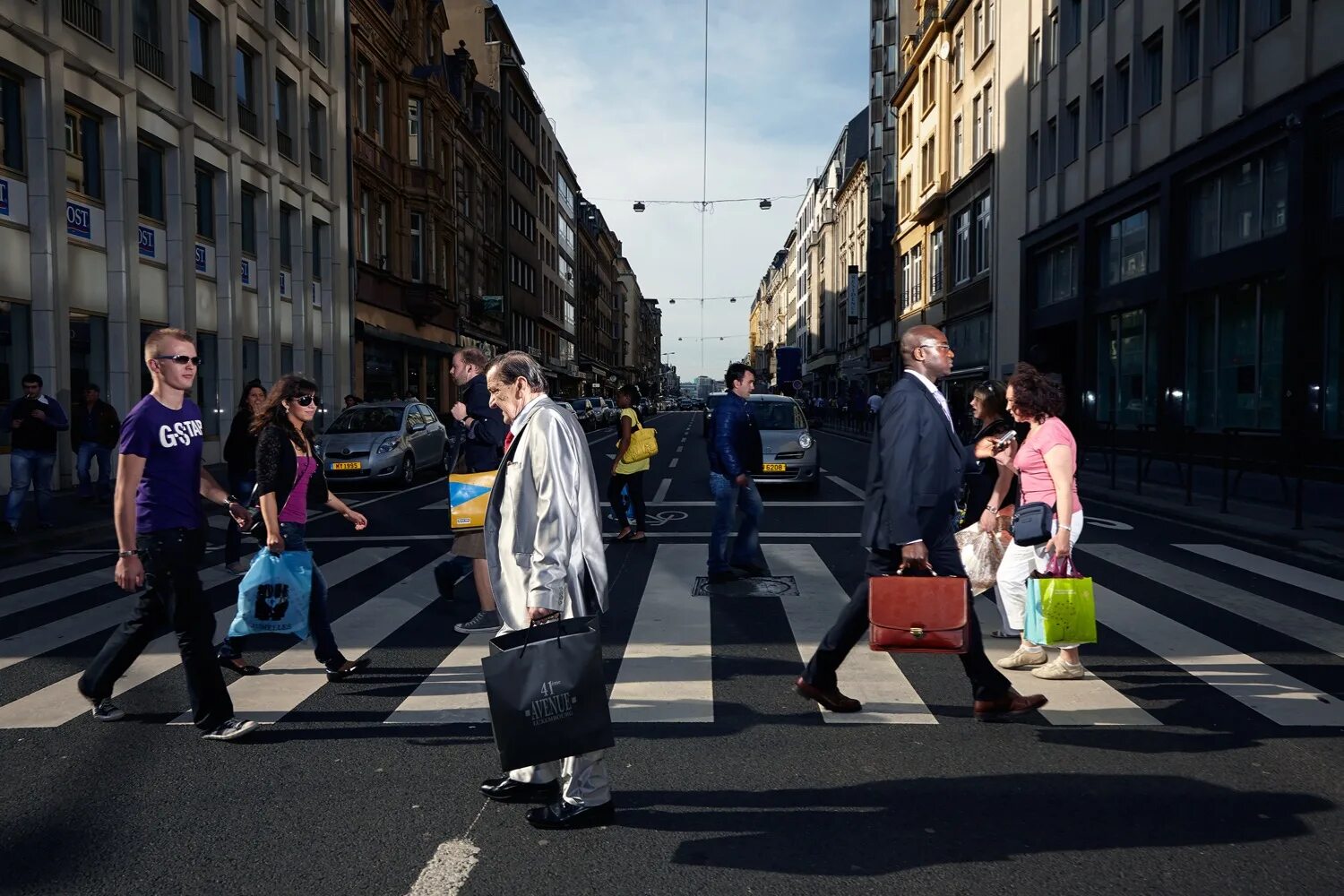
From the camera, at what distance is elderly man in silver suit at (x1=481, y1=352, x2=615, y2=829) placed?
11.6ft

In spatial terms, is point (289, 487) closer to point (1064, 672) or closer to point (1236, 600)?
point (1064, 672)

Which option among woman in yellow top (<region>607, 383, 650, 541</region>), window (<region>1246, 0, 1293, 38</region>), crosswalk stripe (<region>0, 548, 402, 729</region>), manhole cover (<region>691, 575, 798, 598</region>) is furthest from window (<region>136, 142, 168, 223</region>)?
window (<region>1246, 0, 1293, 38</region>)

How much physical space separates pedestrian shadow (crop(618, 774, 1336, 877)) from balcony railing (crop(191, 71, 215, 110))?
21801mm

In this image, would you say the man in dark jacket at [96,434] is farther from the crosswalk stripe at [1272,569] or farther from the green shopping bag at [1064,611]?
the crosswalk stripe at [1272,569]

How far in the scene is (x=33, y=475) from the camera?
38.2 ft

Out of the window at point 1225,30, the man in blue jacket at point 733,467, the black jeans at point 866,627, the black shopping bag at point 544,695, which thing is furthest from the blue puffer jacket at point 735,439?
the window at point 1225,30

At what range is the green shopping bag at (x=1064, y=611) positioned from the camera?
5.02 m

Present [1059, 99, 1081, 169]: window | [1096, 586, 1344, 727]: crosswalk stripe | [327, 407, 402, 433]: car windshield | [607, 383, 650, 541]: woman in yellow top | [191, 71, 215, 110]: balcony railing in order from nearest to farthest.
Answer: [1096, 586, 1344, 727]: crosswalk stripe < [607, 383, 650, 541]: woman in yellow top < [327, 407, 402, 433]: car windshield < [191, 71, 215, 110]: balcony railing < [1059, 99, 1081, 169]: window

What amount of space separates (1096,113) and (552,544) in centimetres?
2523

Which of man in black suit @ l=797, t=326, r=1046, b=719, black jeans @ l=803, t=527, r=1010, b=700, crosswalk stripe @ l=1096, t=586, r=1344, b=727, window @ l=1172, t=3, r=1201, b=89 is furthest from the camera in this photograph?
window @ l=1172, t=3, r=1201, b=89

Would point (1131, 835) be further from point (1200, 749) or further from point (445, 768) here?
point (445, 768)

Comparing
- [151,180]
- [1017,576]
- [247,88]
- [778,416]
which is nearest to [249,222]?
[247,88]

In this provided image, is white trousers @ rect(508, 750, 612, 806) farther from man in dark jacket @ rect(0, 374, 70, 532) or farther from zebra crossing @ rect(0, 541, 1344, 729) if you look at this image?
man in dark jacket @ rect(0, 374, 70, 532)

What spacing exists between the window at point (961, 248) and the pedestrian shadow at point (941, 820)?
34.2 m
